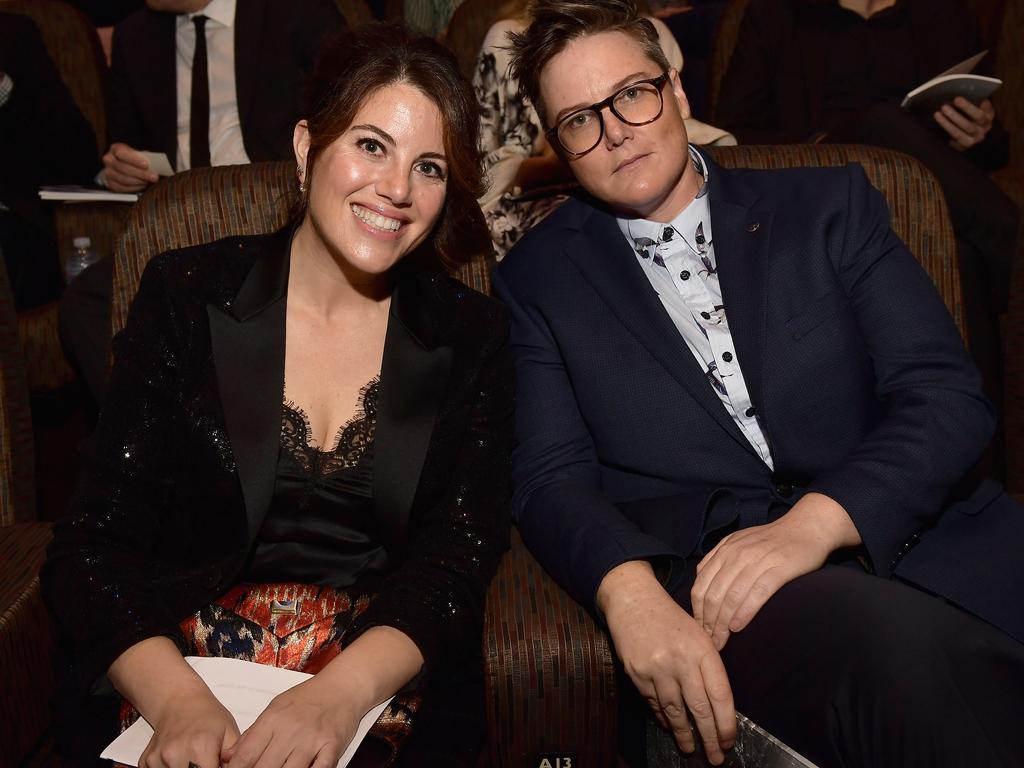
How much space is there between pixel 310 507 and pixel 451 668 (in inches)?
12.8

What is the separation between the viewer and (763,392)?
64.1 inches

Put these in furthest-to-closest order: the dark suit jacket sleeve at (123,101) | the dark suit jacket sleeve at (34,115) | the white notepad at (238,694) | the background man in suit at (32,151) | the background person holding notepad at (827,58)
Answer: the background person holding notepad at (827,58) < the dark suit jacket sleeve at (123,101) < the dark suit jacket sleeve at (34,115) < the background man in suit at (32,151) < the white notepad at (238,694)

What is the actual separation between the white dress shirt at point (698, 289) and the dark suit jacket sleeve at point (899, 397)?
0.18m

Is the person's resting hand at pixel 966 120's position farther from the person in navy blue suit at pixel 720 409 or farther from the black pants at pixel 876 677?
the black pants at pixel 876 677

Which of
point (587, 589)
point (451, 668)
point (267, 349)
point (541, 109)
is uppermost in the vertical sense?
point (541, 109)

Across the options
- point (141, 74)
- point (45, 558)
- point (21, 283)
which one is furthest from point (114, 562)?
point (141, 74)

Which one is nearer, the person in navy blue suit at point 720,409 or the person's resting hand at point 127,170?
the person in navy blue suit at point 720,409

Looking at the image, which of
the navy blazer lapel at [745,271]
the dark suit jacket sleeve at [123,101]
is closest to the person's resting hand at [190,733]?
the navy blazer lapel at [745,271]

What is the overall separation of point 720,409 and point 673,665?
1.51 feet

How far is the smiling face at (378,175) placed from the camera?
60.0 inches

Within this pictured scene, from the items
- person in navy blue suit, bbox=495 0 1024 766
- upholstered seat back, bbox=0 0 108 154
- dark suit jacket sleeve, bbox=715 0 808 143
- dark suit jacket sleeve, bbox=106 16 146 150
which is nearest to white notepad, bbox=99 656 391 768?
person in navy blue suit, bbox=495 0 1024 766

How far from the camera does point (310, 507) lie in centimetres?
153

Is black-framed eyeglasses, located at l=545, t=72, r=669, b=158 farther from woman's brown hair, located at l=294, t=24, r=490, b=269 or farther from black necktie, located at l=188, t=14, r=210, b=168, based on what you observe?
black necktie, located at l=188, t=14, r=210, b=168

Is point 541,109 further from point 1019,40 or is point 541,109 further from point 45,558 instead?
point 1019,40
